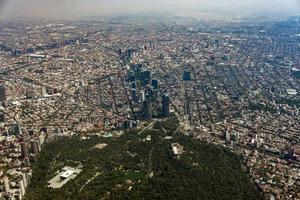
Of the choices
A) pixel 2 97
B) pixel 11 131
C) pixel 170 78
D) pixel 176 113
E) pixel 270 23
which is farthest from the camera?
pixel 270 23

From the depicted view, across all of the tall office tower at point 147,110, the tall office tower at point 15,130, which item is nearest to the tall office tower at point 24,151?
the tall office tower at point 15,130

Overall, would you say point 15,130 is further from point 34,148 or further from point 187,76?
point 187,76

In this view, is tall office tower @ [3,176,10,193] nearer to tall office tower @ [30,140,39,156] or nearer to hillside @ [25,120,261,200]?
hillside @ [25,120,261,200]

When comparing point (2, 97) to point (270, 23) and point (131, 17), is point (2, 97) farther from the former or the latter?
point (131, 17)

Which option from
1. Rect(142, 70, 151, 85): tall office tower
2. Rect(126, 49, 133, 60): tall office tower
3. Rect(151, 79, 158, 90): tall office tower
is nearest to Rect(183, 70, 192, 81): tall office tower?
Rect(142, 70, 151, 85): tall office tower

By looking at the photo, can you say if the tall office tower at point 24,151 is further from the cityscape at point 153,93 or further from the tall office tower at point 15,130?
the tall office tower at point 15,130

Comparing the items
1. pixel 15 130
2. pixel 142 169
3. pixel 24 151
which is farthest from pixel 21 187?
pixel 15 130

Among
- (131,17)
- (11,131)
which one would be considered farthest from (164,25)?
(11,131)
